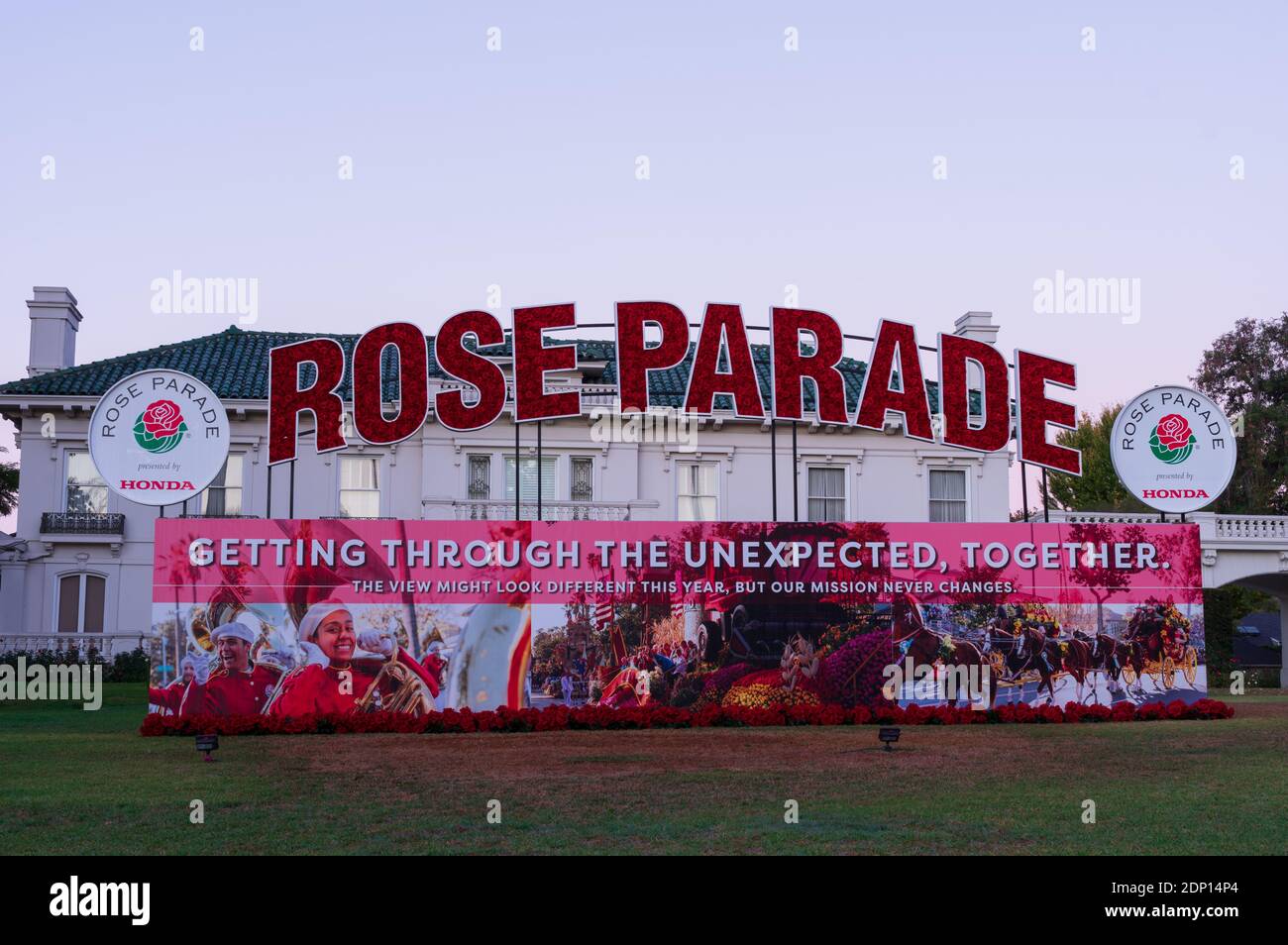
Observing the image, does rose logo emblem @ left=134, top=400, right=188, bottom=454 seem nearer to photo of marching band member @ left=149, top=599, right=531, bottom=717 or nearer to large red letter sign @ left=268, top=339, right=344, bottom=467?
large red letter sign @ left=268, top=339, right=344, bottom=467

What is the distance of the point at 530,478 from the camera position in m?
41.9

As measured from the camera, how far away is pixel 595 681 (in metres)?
25.0

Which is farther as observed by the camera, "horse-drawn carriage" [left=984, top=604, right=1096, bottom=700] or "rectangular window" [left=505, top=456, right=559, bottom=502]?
"rectangular window" [left=505, top=456, right=559, bottom=502]

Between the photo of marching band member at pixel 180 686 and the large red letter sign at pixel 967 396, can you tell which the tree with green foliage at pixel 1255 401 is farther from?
the photo of marching band member at pixel 180 686

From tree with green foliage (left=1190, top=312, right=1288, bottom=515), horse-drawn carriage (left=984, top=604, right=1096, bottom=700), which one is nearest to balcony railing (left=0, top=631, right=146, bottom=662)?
horse-drawn carriage (left=984, top=604, right=1096, bottom=700)

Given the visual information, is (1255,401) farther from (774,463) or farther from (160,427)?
(160,427)

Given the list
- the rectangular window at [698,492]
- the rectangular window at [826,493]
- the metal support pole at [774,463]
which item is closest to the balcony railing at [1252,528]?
the rectangular window at [826,493]

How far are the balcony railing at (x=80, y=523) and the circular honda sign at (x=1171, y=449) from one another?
28.5 m

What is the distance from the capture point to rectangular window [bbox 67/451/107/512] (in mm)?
41094

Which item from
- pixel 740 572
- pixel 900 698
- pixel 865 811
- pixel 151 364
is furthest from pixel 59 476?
pixel 865 811

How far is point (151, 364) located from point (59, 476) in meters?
4.42

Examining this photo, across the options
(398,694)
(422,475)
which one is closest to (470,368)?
(398,694)

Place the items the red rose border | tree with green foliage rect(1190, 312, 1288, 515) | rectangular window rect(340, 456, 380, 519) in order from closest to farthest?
the red rose border < rectangular window rect(340, 456, 380, 519) < tree with green foliage rect(1190, 312, 1288, 515)

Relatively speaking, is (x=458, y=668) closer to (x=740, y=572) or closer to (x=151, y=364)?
(x=740, y=572)
